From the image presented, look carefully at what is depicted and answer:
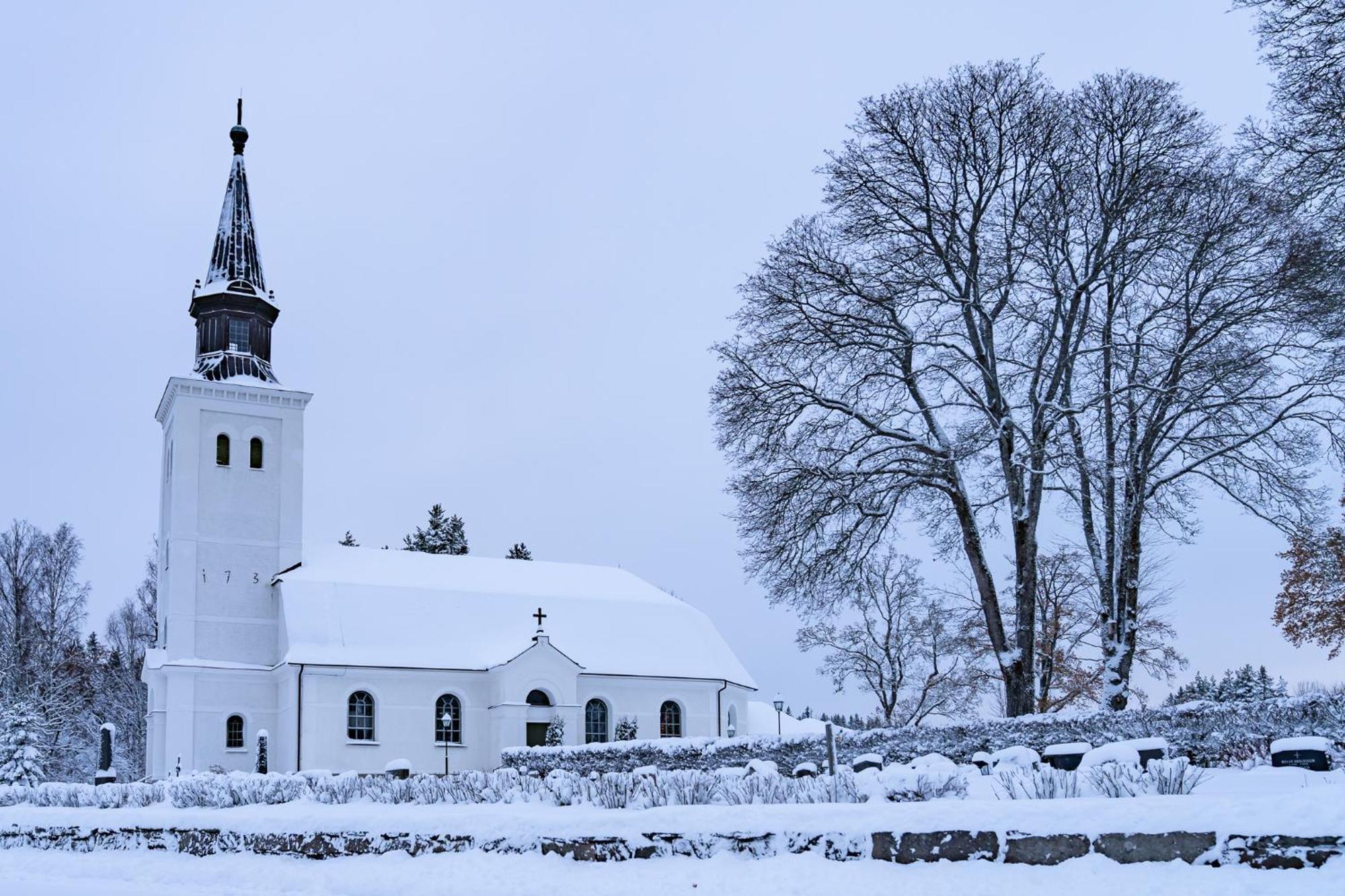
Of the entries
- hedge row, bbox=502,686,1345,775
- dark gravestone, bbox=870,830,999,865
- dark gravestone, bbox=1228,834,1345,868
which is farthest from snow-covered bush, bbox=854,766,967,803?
hedge row, bbox=502,686,1345,775

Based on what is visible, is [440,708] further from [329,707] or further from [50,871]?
[50,871]

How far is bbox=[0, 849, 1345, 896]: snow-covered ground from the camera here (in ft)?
23.5

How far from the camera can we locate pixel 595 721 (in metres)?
37.1

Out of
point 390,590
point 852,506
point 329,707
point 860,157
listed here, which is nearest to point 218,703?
point 329,707

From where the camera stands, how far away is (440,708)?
114 ft

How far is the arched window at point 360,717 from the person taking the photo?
3350 cm

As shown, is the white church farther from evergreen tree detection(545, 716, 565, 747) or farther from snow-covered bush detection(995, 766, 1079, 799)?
snow-covered bush detection(995, 766, 1079, 799)

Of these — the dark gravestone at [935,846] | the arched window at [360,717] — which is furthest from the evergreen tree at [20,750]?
the dark gravestone at [935,846]

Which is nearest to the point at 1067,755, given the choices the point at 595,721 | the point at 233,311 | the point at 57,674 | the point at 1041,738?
the point at 1041,738

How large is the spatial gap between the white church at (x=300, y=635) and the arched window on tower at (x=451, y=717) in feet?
0.20

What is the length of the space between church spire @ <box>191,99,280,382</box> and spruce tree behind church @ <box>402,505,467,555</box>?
81.3ft

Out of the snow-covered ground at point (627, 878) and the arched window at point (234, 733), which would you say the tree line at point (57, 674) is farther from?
the snow-covered ground at point (627, 878)

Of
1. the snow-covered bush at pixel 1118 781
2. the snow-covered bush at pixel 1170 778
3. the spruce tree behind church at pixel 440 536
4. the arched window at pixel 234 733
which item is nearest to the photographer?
the snow-covered bush at pixel 1170 778

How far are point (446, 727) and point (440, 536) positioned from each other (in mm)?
28543
